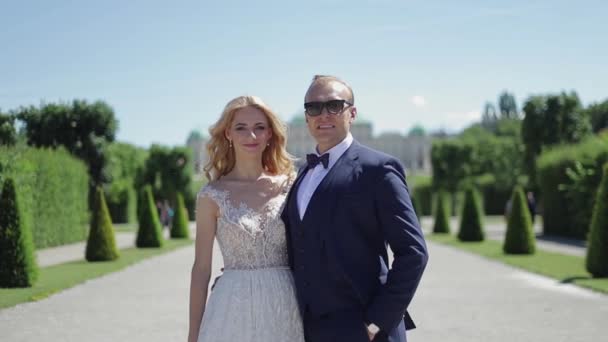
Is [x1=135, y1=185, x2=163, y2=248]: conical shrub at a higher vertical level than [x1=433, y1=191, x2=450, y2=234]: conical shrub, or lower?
higher

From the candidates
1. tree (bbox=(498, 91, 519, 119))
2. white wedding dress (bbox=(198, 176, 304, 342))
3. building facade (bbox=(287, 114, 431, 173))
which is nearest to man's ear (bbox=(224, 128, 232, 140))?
white wedding dress (bbox=(198, 176, 304, 342))

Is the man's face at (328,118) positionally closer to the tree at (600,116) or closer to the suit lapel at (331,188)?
the suit lapel at (331,188)

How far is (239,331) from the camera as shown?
3.34m

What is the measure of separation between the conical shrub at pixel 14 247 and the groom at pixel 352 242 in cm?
1013

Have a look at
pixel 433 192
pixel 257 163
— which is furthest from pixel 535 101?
pixel 257 163

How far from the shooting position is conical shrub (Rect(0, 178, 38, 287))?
11969 millimetres

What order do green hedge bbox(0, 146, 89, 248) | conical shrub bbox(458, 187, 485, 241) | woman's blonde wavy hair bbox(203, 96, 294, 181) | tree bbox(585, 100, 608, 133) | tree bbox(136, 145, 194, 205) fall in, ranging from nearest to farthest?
1. woman's blonde wavy hair bbox(203, 96, 294, 181)
2. green hedge bbox(0, 146, 89, 248)
3. conical shrub bbox(458, 187, 485, 241)
4. tree bbox(136, 145, 194, 205)
5. tree bbox(585, 100, 608, 133)

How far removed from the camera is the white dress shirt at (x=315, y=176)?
125 inches

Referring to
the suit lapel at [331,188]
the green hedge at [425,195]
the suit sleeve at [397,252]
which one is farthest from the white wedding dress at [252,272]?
the green hedge at [425,195]

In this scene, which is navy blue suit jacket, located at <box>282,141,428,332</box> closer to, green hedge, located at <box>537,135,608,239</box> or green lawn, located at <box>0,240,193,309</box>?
green lawn, located at <box>0,240,193,309</box>

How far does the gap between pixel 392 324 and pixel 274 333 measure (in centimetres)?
66

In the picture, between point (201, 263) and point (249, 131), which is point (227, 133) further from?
point (201, 263)

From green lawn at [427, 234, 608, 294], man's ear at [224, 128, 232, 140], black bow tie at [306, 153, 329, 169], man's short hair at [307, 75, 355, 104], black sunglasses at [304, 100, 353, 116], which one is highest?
man's short hair at [307, 75, 355, 104]

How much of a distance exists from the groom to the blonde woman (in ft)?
0.75
